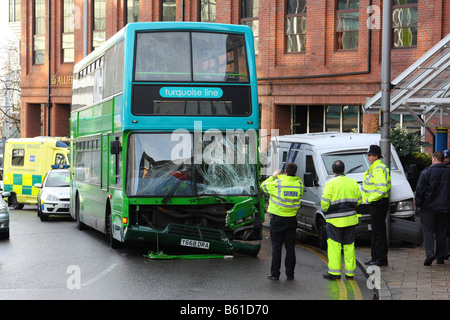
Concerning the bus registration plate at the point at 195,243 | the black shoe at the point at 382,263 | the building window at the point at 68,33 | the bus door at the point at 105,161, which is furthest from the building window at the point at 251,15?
the black shoe at the point at 382,263

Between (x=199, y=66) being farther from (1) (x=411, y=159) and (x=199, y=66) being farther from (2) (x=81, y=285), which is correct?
(1) (x=411, y=159)

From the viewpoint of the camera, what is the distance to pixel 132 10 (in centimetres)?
3859

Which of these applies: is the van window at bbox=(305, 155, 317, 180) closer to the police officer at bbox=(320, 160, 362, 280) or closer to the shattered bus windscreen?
the shattered bus windscreen

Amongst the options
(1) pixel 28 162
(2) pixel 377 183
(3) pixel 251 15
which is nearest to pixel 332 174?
(2) pixel 377 183

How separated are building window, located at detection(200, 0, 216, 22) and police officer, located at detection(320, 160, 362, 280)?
24.1 metres

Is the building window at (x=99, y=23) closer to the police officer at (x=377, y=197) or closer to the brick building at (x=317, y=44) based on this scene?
the brick building at (x=317, y=44)

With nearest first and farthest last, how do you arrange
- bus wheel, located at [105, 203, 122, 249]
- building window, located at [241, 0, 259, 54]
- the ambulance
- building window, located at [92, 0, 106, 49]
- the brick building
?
bus wheel, located at [105, 203, 122, 249]
the brick building
the ambulance
building window, located at [241, 0, 259, 54]
building window, located at [92, 0, 106, 49]

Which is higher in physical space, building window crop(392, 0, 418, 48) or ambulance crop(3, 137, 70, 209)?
building window crop(392, 0, 418, 48)

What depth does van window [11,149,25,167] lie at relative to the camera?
29547mm

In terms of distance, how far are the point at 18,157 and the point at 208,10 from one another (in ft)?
35.4

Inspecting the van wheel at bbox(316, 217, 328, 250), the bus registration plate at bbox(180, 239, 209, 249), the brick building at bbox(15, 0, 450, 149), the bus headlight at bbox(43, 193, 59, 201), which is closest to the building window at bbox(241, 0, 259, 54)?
the brick building at bbox(15, 0, 450, 149)

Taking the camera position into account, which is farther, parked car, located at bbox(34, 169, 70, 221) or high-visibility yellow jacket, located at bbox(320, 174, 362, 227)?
parked car, located at bbox(34, 169, 70, 221)

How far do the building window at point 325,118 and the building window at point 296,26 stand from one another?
2.44m
